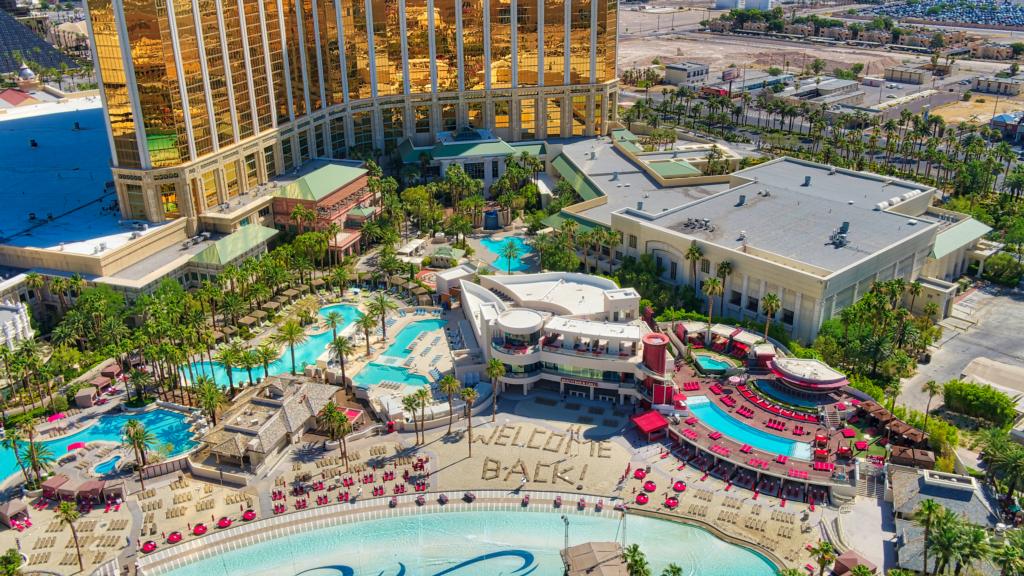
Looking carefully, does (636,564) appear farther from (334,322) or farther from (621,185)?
(621,185)

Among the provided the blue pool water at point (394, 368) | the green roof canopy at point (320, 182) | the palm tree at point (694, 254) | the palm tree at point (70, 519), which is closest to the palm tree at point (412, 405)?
the blue pool water at point (394, 368)

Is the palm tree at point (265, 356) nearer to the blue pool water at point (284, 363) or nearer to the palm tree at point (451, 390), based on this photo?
the blue pool water at point (284, 363)

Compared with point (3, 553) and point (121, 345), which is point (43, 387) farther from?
point (3, 553)

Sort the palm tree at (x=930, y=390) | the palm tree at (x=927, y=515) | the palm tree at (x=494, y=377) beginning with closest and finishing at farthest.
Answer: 1. the palm tree at (x=927, y=515)
2. the palm tree at (x=930, y=390)
3. the palm tree at (x=494, y=377)

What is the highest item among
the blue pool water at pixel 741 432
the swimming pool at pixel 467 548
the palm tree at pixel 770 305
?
the palm tree at pixel 770 305

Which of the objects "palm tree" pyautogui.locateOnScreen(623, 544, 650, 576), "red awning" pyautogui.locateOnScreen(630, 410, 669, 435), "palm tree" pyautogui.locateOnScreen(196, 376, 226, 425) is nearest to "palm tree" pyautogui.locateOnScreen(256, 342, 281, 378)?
"palm tree" pyautogui.locateOnScreen(196, 376, 226, 425)

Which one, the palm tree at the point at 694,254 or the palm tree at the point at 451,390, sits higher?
the palm tree at the point at 694,254

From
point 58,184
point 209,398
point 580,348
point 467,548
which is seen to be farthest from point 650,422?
point 58,184

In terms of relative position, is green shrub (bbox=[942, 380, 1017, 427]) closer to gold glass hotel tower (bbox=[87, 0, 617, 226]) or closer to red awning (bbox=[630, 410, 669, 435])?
red awning (bbox=[630, 410, 669, 435])
